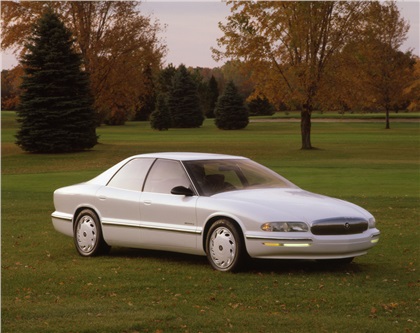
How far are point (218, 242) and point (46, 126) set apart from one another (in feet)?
136

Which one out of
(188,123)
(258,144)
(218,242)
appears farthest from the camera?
(188,123)

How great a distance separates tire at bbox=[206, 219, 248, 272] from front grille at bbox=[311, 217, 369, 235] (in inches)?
35.1

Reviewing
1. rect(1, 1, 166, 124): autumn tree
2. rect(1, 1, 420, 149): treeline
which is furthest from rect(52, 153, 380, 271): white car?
rect(1, 1, 166, 124): autumn tree

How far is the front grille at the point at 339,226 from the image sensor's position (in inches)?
402

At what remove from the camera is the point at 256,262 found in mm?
11344

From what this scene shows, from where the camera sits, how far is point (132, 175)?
39.9 ft

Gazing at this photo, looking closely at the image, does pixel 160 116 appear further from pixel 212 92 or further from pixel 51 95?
pixel 51 95

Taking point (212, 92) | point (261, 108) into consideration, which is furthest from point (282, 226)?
point (261, 108)

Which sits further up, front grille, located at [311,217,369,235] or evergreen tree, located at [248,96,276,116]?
front grille, located at [311,217,369,235]

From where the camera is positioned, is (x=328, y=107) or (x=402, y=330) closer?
(x=402, y=330)

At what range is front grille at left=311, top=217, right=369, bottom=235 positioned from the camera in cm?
1020

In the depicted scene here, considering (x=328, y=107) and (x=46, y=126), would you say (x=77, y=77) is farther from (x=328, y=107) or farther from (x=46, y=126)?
(x=328, y=107)

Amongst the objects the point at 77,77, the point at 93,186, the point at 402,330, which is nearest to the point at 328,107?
the point at 77,77

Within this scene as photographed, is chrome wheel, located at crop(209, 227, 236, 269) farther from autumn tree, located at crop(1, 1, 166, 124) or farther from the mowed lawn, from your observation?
autumn tree, located at crop(1, 1, 166, 124)
